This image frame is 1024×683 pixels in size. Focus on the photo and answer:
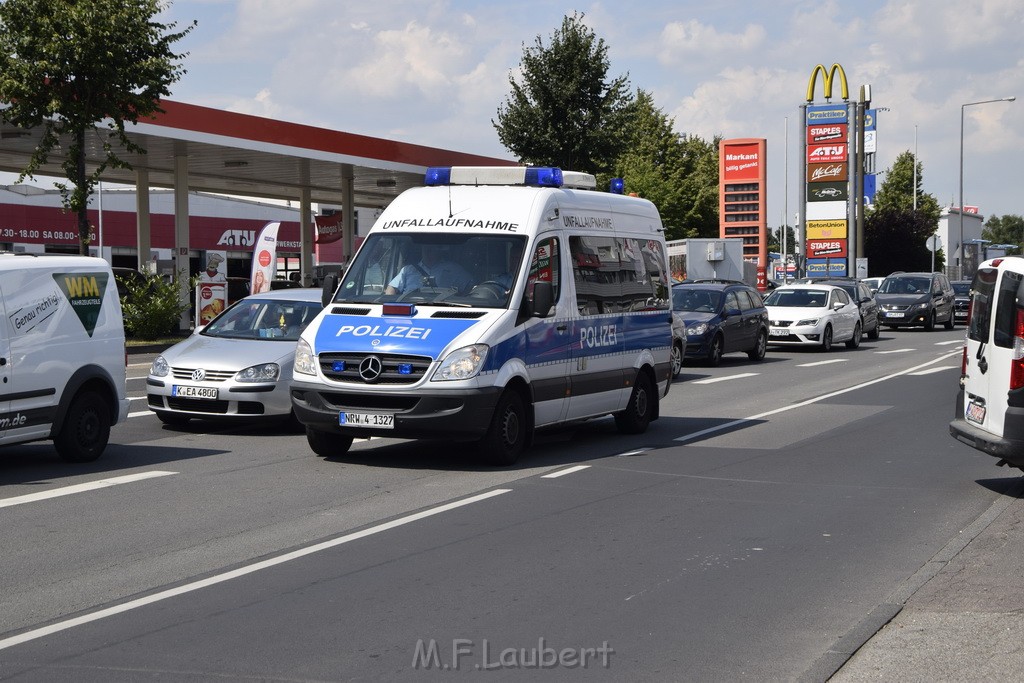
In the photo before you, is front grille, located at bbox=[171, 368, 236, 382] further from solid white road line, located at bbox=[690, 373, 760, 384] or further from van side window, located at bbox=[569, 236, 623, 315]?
solid white road line, located at bbox=[690, 373, 760, 384]

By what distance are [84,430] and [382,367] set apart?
2.80 m

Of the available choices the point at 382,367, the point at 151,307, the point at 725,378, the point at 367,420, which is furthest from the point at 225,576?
the point at 151,307

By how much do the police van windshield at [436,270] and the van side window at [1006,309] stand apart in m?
4.08

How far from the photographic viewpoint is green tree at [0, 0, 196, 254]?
2472cm

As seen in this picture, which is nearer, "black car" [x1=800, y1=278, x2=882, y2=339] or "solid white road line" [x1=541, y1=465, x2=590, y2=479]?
"solid white road line" [x1=541, y1=465, x2=590, y2=479]

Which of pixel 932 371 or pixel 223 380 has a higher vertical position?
pixel 223 380

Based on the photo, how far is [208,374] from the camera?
13297 mm

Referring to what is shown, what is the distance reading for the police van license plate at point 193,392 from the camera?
1322cm

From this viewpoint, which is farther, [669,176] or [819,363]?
[669,176]

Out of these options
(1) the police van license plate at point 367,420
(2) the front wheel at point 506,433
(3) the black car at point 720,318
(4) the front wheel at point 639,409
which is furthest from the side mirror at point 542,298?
(3) the black car at point 720,318

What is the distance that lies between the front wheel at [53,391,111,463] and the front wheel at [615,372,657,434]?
17.7 feet

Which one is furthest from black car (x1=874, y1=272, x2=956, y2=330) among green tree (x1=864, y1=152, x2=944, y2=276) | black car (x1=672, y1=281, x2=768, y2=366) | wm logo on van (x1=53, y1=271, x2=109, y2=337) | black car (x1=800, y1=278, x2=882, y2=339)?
green tree (x1=864, y1=152, x2=944, y2=276)

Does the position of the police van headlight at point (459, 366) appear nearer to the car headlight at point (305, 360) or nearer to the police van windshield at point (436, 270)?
the police van windshield at point (436, 270)

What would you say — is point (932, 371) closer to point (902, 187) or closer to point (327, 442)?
point (327, 442)
